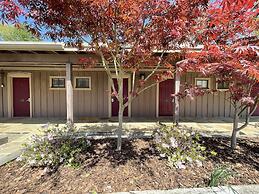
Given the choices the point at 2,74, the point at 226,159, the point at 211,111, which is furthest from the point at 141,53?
the point at 2,74

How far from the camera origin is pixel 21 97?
27.2ft

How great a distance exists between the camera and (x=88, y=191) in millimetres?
2447

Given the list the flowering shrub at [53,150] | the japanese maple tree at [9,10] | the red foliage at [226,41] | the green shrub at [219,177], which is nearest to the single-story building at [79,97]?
the flowering shrub at [53,150]

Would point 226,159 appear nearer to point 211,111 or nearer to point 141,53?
point 141,53

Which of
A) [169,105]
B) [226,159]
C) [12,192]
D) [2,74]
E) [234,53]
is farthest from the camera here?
[169,105]

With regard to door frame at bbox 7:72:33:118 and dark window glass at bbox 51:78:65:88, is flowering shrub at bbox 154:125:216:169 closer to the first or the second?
dark window glass at bbox 51:78:65:88

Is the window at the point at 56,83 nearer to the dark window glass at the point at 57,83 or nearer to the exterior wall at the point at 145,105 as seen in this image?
the dark window glass at the point at 57,83

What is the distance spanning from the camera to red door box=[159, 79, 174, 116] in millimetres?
8461

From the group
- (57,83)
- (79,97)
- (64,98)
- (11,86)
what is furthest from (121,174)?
(11,86)

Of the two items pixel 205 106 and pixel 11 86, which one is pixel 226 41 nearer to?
pixel 205 106

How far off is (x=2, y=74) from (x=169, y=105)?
25.2 ft

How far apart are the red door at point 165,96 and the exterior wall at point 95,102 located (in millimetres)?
310

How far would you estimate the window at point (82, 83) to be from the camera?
27.1 ft

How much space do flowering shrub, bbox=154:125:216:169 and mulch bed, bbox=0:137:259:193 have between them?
0.13 meters
